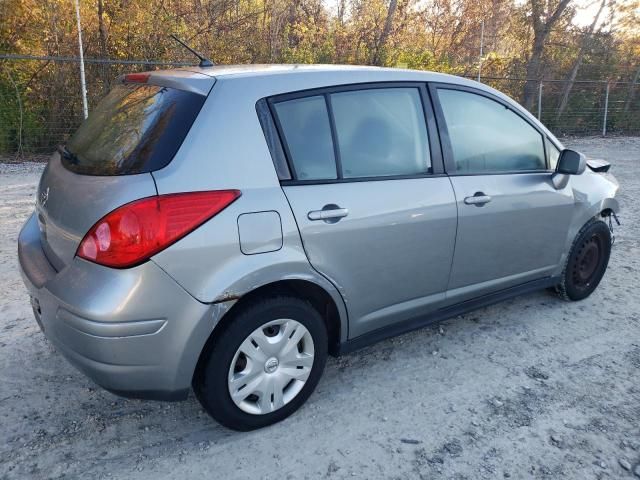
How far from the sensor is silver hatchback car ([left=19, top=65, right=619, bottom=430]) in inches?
89.2

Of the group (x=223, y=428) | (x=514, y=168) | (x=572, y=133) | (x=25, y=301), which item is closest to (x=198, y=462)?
(x=223, y=428)

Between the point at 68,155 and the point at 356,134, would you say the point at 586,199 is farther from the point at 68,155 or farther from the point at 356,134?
the point at 68,155

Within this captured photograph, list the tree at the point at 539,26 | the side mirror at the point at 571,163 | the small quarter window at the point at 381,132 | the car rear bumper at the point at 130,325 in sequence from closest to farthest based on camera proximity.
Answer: the car rear bumper at the point at 130,325 → the small quarter window at the point at 381,132 → the side mirror at the point at 571,163 → the tree at the point at 539,26

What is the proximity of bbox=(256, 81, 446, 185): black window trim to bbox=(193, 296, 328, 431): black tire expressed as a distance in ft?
1.95

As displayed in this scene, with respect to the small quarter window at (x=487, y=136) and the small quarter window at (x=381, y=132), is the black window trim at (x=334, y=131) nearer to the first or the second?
the small quarter window at (x=381, y=132)

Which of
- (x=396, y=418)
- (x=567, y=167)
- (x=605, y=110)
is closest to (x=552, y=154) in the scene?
(x=567, y=167)

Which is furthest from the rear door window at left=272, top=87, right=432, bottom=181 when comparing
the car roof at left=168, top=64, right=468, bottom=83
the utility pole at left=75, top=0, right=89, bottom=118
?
the utility pole at left=75, top=0, right=89, bottom=118

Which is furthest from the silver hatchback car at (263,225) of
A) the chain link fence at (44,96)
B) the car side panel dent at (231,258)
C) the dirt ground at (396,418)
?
the chain link fence at (44,96)

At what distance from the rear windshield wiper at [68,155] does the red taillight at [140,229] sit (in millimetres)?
624

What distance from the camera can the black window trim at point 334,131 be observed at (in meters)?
2.61

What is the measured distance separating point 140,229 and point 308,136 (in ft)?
3.13

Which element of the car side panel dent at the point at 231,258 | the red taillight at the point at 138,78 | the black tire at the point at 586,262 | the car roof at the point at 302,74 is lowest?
the black tire at the point at 586,262

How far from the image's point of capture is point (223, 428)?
8.98 ft

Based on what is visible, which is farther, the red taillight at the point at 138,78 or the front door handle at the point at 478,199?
the front door handle at the point at 478,199
